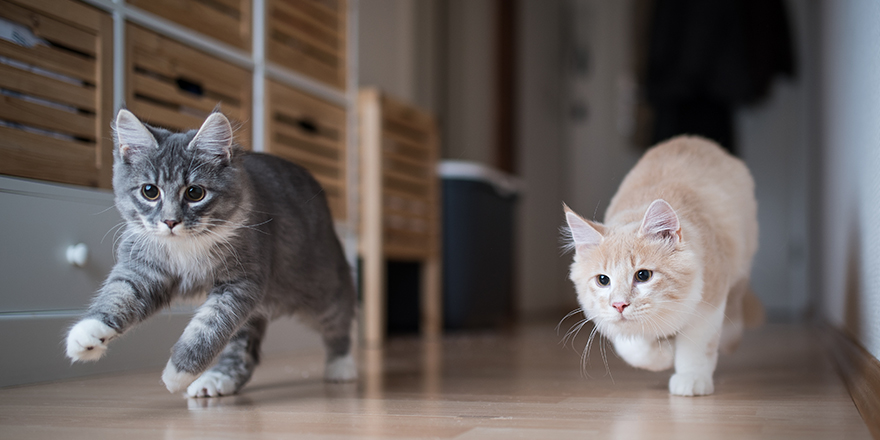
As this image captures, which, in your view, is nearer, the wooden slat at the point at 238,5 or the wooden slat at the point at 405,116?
the wooden slat at the point at 238,5

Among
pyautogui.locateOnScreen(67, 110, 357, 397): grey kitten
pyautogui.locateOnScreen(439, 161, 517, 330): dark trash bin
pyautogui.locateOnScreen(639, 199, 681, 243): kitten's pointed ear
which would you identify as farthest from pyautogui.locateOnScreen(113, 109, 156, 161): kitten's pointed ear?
Result: pyautogui.locateOnScreen(439, 161, 517, 330): dark trash bin

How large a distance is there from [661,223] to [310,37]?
187cm

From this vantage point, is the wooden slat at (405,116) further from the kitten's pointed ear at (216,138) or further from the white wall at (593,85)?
the white wall at (593,85)

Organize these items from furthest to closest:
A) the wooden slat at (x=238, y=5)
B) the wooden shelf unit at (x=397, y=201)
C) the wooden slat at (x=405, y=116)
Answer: the wooden slat at (x=405, y=116), the wooden shelf unit at (x=397, y=201), the wooden slat at (x=238, y=5)

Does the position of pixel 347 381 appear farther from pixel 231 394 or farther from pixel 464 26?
pixel 464 26

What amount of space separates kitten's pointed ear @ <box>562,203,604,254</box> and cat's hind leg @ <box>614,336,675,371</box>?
226 millimetres

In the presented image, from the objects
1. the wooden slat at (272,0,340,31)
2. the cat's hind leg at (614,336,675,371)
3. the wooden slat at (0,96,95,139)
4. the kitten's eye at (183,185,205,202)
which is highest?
the wooden slat at (272,0,340,31)

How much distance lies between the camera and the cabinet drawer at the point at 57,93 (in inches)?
68.6

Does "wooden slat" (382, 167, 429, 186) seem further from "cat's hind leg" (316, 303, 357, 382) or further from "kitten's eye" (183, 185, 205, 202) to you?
"kitten's eye" (183, 185, 205, 202)

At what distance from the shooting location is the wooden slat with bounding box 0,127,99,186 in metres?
1.74

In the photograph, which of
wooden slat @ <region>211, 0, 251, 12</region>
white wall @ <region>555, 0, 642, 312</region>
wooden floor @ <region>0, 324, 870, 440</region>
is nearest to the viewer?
wooden floor @ <region>0, 324, 870, 440</region>

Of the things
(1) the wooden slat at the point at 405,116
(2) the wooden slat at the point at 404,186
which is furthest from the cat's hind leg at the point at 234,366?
(1) the wooden slat at the point at 405,116

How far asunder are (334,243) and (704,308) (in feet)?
3.21

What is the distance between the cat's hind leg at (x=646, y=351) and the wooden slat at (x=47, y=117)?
149 cm
